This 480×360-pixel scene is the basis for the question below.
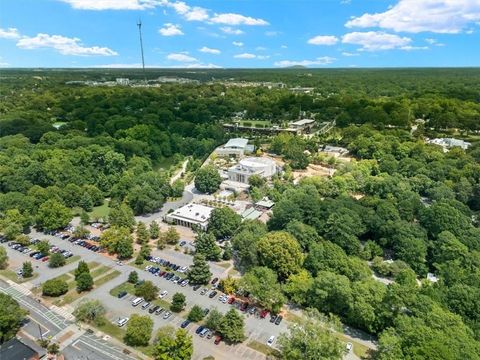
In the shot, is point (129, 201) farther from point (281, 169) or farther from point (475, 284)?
point (475, 284)

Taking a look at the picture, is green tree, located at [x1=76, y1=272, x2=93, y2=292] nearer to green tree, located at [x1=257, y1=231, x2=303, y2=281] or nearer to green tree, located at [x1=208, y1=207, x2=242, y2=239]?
green tree, located at [x1=208, y1=207, x2=242, y2=239]

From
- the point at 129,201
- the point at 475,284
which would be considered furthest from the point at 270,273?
the point at 129,201

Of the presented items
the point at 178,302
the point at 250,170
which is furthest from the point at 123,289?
the point at 250,170

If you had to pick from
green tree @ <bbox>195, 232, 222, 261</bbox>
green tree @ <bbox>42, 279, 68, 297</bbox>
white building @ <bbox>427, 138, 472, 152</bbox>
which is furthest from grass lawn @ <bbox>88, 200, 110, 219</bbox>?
white building @ <bbox>427, 138, 472, 152</bbox>

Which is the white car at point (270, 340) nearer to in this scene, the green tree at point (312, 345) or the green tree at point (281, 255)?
the green tree at point (312, 345)

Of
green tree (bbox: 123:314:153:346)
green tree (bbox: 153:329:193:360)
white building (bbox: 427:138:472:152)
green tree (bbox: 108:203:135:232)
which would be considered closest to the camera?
green tree (bbox: 153:329:193:360)

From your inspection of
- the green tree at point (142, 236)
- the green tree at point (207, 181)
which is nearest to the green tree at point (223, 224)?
the green tree at point (142, 236)
